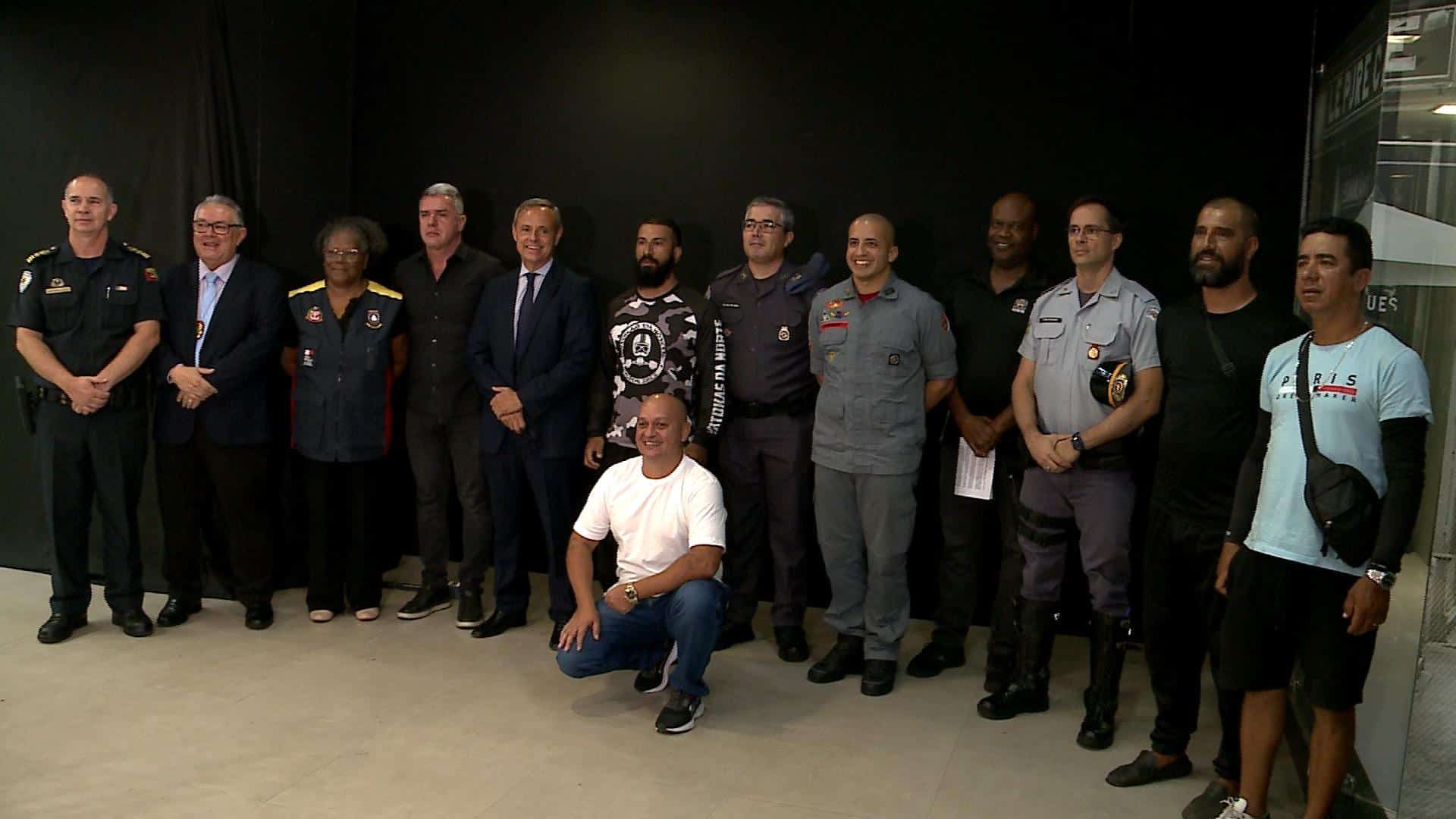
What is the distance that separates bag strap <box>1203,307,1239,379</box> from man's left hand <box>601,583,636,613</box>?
→ 1.94 m

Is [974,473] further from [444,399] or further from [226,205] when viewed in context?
[226,205]

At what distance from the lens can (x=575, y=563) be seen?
405 cm

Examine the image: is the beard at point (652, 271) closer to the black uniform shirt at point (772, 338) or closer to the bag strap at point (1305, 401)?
the black uniform shirt at point (772, 338)

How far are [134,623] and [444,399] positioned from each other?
58.4 inches

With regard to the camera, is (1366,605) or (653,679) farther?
(653,679)

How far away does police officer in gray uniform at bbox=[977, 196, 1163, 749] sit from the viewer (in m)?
3.81

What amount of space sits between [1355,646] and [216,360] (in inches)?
163

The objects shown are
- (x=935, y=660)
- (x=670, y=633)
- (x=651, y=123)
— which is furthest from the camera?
(x=651, y=123)

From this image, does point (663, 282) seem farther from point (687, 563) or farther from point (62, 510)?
point (62, 510)

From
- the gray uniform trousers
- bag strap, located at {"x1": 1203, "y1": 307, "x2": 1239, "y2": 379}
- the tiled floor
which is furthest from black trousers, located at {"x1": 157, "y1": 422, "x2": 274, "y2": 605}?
bag strap, located at {"x1": 1203, "y1": 307, "x2": 1239, "y2": 379}

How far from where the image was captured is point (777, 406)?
15.5 feet

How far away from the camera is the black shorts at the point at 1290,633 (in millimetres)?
2910

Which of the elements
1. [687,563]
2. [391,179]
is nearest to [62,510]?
[391,179]

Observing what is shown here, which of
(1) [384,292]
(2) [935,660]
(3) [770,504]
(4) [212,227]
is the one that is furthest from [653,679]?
(4) [212,227]
